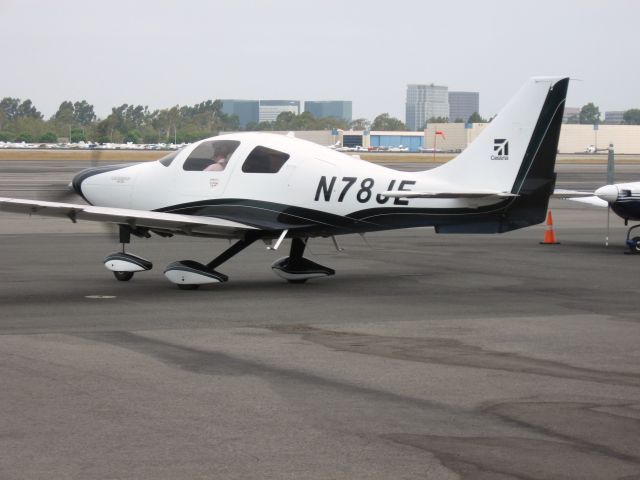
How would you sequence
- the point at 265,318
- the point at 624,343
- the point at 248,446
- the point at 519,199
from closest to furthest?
1. the point at 248,446
2. the point at 624,343
3. the point at 265,318
4. the point at 519,199

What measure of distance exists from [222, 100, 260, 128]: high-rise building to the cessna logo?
3865 inches

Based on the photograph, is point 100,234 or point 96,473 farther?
point 100,234

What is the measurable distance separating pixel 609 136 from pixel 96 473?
152581 millimetres

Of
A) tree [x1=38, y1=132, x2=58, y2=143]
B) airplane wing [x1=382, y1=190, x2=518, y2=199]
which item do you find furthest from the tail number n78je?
tree [x1=38, y1=132, x2=58, y2=143]

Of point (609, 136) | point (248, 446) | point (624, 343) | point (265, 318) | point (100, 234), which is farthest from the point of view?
point (609, 136)

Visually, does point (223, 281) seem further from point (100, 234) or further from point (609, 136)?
point (609, 136)

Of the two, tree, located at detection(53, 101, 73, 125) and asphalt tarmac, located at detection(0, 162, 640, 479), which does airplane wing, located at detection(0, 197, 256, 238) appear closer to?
asphalt tarmac, located at detection(0, 162, 640, 479)

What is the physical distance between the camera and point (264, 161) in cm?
1547

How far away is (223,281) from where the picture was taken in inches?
588

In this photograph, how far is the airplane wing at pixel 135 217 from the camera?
46.1ft

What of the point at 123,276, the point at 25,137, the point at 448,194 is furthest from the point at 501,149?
the point at 25,137

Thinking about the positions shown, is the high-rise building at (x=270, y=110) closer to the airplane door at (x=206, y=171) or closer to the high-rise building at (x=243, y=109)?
the high-rise building at (x=243, y=109)

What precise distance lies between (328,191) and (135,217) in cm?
267

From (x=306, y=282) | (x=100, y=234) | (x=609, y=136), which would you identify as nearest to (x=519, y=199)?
(x=306, y=282)
